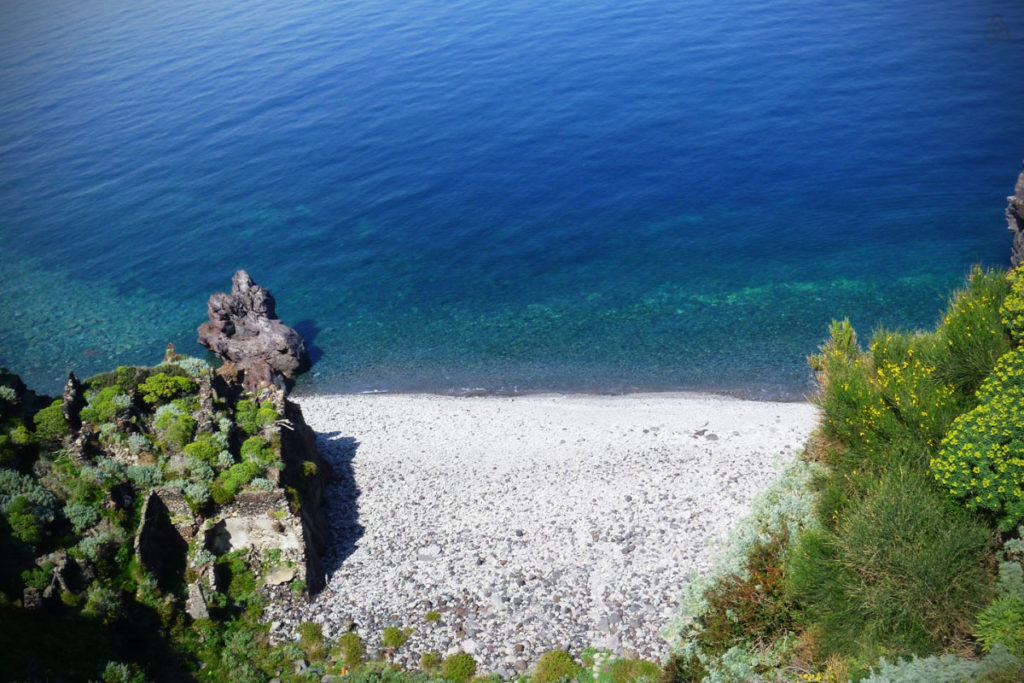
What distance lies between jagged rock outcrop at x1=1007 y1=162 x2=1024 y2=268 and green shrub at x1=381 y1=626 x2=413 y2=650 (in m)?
47.0

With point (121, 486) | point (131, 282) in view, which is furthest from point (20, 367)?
point (121, 486)

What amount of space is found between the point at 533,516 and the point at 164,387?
756 inches

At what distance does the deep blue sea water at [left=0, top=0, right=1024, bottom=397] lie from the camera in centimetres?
5338

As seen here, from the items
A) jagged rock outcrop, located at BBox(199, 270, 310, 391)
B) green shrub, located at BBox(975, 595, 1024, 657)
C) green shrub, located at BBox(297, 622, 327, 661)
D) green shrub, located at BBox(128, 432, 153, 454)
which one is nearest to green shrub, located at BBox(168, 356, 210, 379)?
green shrub, located at BBox(128, 432, 153, 454)

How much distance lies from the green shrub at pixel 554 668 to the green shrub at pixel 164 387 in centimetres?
2145

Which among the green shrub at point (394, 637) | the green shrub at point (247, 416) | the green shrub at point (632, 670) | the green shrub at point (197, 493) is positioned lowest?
the green shrub at point (394, 637)

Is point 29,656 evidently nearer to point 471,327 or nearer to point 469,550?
point 469,550

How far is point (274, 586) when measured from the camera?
94.1ft

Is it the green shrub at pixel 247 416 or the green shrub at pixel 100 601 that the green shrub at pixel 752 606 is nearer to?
the green shrub at pixel 100 601

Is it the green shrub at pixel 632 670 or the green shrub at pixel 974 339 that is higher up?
the green shrub at pixel 974 339

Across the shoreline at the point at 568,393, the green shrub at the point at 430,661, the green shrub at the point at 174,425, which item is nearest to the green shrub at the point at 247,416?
the green shrub at the point at 174,425

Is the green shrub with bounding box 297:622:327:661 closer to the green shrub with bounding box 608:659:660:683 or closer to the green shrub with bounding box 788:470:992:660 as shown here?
the green shrub with bounding box 608:659:660:683

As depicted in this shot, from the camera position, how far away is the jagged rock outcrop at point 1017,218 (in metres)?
46.8

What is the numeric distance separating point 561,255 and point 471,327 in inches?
497
